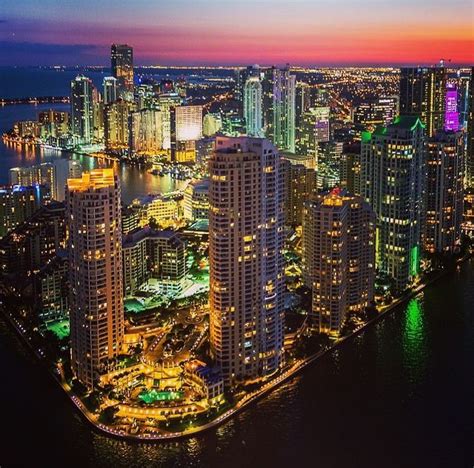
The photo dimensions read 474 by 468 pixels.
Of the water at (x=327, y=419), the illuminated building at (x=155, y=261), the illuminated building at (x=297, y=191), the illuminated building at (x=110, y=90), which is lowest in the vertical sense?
the water at (x=327, y=419)

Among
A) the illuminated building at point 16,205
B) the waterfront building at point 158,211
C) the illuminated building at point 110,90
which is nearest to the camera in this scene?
the illuminated building at point 16,205

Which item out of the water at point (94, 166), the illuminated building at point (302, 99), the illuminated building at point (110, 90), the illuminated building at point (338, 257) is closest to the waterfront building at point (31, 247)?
the illuminated building at point (338, 257)

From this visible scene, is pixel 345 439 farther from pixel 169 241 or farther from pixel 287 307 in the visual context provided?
pixel 169 241

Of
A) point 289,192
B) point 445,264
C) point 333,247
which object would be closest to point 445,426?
point 333,247

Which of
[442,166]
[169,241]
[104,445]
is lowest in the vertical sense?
[104,445]

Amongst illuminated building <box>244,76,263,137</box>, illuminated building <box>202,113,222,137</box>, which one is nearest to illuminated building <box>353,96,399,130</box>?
illuminated building <box>244,76,263,137</box>

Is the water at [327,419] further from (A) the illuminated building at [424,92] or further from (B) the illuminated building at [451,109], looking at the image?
(B) the illuminated building at [451,109]
